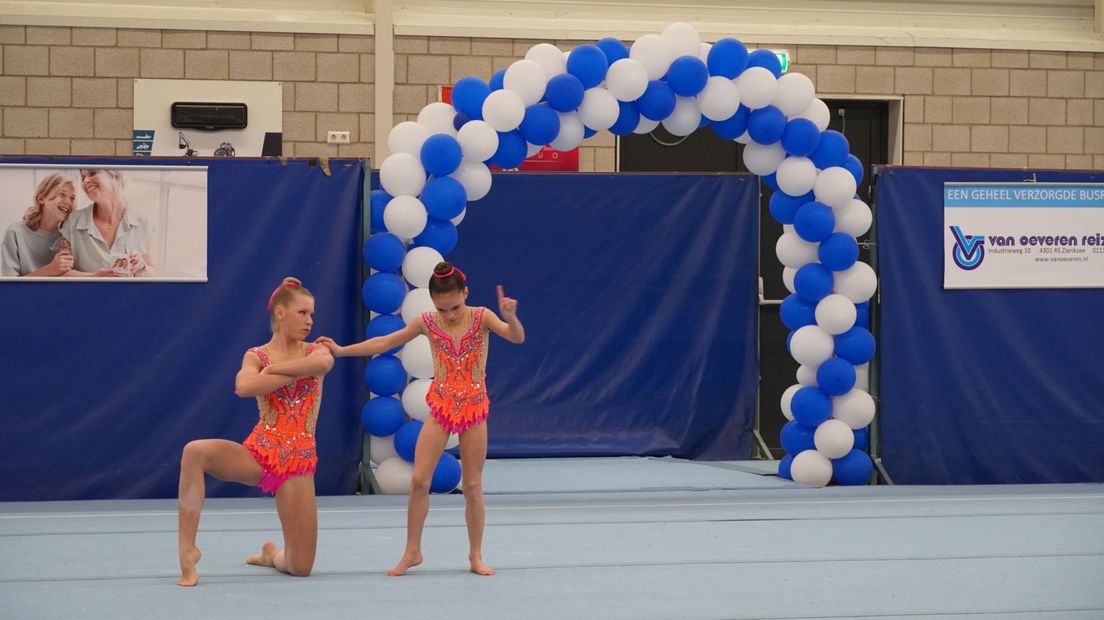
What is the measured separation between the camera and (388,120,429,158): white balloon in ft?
26.2

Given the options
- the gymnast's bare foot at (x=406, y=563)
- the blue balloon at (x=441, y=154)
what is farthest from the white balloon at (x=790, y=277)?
the gymnast's bare foot at (x=406, y=563)

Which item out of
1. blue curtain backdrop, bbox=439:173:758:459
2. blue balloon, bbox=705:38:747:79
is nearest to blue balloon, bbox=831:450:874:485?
blue curtain backdrop, bbox=439:173:758:459

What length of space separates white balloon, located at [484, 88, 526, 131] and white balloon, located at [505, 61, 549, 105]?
0.04 m

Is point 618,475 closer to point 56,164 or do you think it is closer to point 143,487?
point 143,487

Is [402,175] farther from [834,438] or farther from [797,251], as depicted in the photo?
[834,438]

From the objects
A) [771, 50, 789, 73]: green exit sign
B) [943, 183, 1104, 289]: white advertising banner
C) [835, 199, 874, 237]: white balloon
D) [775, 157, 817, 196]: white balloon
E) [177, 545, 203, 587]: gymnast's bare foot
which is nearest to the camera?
[177, 545, 203, 587]: gymnast's bare foot

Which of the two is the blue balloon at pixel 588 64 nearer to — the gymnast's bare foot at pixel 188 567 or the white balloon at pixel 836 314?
the white balloon at pixel 836 314

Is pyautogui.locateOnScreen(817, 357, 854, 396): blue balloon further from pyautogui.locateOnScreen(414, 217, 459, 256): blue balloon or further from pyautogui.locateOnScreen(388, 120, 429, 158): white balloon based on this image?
pyautogui.locateOnScreen(388, 120, 429, 158): white balloon

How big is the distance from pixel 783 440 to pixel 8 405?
4940 mm

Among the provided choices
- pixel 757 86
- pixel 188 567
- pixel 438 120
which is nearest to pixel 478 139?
pixel 438 120

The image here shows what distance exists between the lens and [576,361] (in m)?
9.90

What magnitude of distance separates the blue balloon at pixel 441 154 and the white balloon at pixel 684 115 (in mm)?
1449

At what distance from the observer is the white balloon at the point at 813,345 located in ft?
28.3

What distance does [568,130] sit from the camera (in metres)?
8.24
